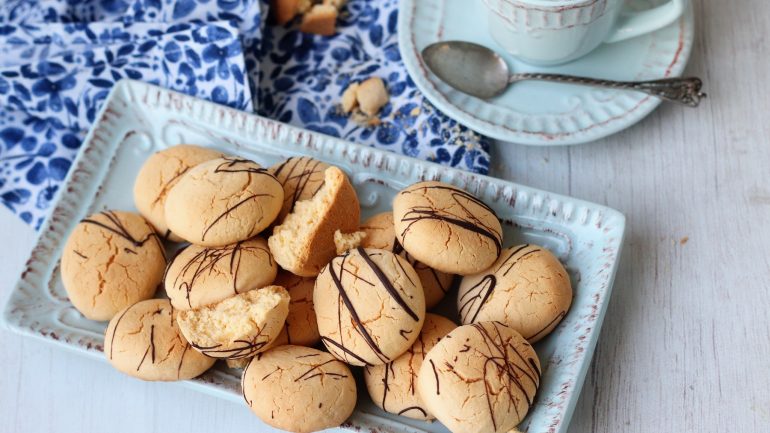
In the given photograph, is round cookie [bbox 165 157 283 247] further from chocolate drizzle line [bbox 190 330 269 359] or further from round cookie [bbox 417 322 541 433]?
round cookie [bbox 417 322 541 433]

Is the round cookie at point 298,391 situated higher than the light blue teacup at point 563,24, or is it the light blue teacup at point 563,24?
the light blue teacup at point 563,24

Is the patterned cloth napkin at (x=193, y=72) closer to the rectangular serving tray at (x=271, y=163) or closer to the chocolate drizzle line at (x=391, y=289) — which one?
the rectangular serving tray at (x=271, y=163)

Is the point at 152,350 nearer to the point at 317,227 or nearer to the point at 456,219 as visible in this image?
the point at 317,227

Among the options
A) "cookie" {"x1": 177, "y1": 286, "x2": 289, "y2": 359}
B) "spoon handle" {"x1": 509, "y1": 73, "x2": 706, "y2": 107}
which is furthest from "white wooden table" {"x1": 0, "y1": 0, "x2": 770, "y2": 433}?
"cookie" {"x1": 177, "y1": 286, "x2": 289, "y2": 359}

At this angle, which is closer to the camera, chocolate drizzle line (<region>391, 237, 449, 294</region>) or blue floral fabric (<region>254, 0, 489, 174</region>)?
chocolate drizzle line (<region>391, 237, 449, 294</region>)

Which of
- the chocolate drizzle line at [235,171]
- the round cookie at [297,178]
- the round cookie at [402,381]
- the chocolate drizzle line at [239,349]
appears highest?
the chocolate drizzle line at [235,171]

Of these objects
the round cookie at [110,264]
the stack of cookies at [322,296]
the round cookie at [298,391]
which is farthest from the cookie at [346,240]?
the round cookie at [110,264]

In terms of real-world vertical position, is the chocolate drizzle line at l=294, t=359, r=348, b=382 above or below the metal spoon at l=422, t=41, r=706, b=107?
below
